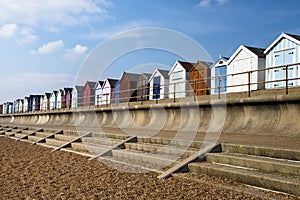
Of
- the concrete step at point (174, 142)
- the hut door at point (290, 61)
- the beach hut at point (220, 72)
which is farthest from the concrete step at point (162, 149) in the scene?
the beach hut at point (220, 72)

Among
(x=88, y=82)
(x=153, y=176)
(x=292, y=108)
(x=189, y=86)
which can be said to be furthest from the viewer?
(x=88, y=82)

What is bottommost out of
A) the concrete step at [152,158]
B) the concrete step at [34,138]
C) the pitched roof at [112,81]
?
the concrete step at [34,138]

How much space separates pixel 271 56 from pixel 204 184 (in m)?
17.0

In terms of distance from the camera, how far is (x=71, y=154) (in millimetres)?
10164

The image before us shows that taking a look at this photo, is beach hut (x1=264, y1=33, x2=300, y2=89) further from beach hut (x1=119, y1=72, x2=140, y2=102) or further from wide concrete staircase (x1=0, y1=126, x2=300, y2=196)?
beach hut (x1=119, y1=72, x2=140, y2=102)

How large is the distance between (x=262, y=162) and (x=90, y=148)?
252 inches

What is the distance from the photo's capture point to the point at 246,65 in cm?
2159

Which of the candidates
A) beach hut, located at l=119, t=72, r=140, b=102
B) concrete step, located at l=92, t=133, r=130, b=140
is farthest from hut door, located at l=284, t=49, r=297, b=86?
beach hut, located at l=119, t=72, r=140, b=102

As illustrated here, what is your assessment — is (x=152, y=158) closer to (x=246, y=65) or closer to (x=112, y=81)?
(x=246, y=65)

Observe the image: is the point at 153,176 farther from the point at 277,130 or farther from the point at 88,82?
the point at 88,82

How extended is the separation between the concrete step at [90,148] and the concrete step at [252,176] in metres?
4.15

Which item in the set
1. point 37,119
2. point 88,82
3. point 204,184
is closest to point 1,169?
point 204,184

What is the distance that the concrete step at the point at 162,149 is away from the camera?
7.33 m

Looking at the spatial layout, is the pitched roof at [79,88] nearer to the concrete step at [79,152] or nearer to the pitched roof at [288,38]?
the pitched roof at [288,38]
